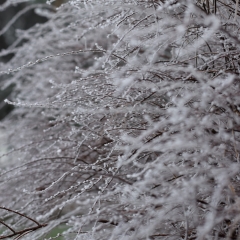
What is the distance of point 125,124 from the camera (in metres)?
1.78

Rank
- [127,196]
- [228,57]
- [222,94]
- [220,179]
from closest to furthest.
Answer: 1. [220,179]
2. [222,94]
3. [127,196]
4. [228,57]

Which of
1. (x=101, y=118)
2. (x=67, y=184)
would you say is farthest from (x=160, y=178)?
(x=67, y=184)

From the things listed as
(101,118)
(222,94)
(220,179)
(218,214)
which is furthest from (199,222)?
(101,118)

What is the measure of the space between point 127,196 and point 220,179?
18.1 inches

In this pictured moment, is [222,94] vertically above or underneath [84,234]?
above

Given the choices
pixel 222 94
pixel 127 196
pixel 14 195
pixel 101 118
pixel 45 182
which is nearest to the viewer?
pixel 222 94

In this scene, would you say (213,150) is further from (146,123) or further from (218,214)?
(146,123)

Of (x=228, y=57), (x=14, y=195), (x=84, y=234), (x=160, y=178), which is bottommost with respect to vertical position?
(x=14, y=195)

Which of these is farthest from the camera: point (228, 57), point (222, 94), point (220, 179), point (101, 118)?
point (101, 118)

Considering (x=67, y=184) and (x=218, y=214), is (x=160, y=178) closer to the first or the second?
(x=218, y=214)

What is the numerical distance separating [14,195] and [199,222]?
1671mm

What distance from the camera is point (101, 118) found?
1.89m

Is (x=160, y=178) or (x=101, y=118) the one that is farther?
(x=101, y=118)

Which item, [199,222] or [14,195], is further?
[14,195]
